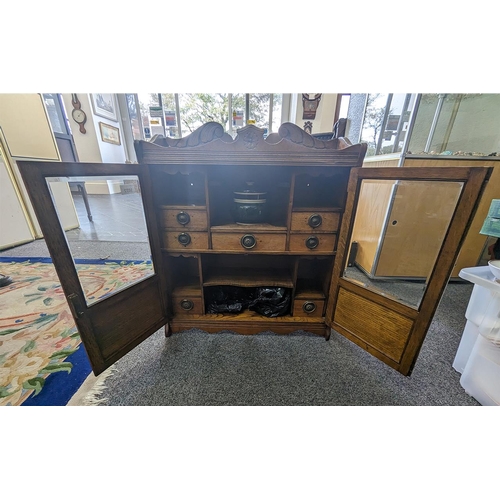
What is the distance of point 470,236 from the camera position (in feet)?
5.61

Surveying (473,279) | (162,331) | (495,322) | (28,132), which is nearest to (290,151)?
(473,279)

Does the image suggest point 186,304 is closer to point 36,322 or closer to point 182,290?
point 182,290

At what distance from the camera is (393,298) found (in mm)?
915

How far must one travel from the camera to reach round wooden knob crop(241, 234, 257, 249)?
1.02m

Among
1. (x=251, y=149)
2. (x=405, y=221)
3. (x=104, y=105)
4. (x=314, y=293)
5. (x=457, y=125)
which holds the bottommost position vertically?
(x=314, y=293)

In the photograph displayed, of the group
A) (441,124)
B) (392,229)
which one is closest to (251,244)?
(392,229)

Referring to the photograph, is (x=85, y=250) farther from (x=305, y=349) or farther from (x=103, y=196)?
(x=305, y=349)

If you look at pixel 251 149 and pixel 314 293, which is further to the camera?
pixel 314 293

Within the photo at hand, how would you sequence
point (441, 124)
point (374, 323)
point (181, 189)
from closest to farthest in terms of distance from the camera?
point (374, 323), point (181, 189), point (441, 124)

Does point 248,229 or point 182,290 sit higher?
point 248,229

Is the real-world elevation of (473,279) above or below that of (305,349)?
above

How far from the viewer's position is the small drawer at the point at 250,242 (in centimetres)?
102

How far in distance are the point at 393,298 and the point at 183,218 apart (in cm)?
102

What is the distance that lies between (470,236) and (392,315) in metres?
1.50
